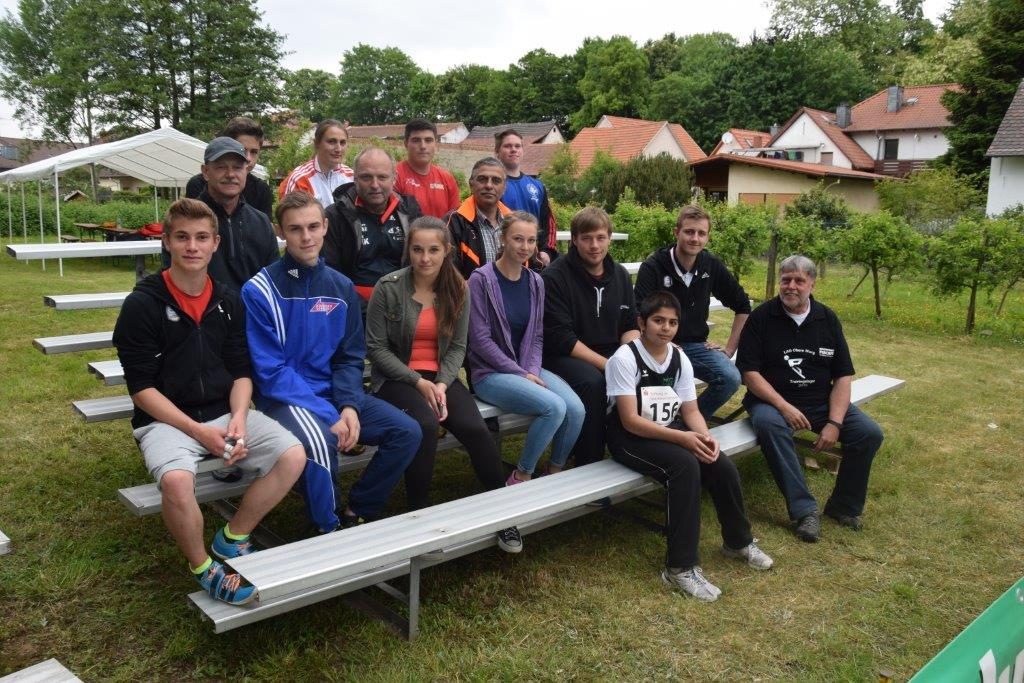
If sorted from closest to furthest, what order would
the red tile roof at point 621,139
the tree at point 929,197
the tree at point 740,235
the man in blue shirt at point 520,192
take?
the man in blue shirt at point 520,192, the tree at point 740,235, the tree at point 929,197, the red tile roof at point 621,139

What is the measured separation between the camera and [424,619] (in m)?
3.18

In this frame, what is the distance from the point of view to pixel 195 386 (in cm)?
317

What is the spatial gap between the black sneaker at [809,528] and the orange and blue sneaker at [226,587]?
2870mm

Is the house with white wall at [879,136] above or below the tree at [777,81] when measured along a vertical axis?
below

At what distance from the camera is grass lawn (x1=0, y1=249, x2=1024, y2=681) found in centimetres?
292

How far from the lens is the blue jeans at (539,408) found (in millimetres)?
4008

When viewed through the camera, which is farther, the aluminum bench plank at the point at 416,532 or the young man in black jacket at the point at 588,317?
the young man in black jacket at the point at 588,317

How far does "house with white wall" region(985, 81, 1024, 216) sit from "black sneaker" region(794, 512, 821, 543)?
89.3ft

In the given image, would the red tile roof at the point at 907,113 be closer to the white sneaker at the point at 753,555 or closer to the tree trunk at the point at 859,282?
the tree trunk at the point at 859,282

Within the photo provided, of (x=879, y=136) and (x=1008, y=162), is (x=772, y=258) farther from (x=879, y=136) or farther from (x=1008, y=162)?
(x=879, y=136)

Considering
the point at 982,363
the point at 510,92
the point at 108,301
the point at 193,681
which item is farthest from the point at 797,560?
the point at 510,92

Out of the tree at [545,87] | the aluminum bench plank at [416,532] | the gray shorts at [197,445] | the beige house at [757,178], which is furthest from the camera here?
the tree at [545,87]

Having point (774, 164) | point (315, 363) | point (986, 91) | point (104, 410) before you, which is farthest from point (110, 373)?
point (986, 91)

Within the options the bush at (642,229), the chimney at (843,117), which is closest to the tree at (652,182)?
the bush at (642,229)
